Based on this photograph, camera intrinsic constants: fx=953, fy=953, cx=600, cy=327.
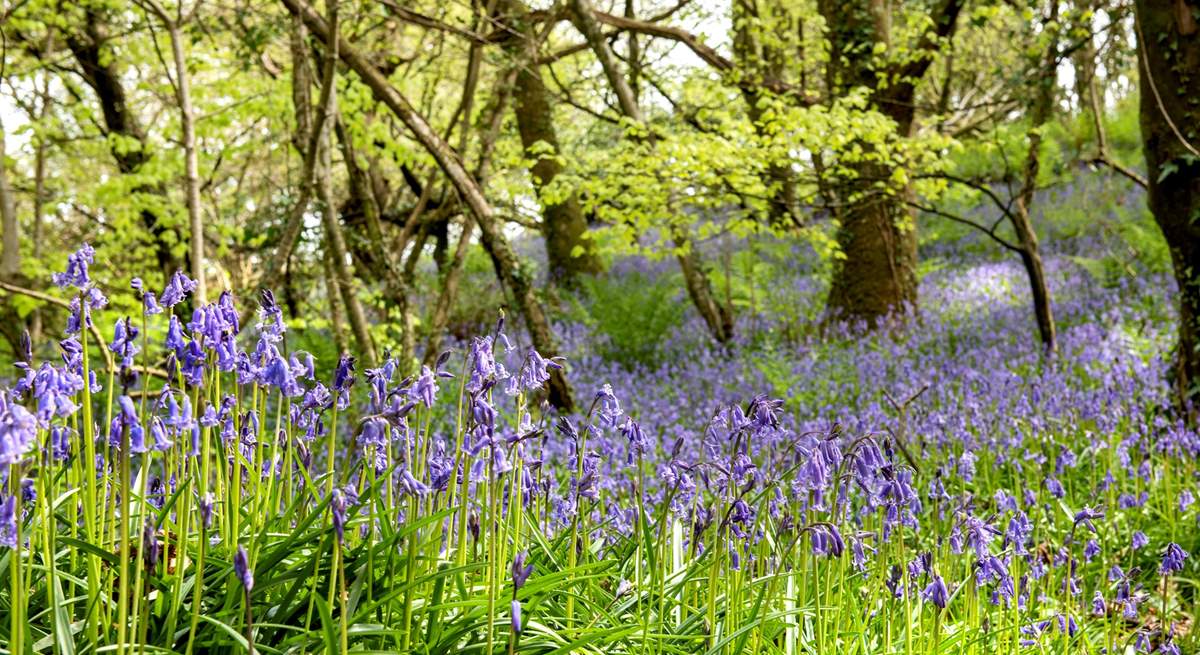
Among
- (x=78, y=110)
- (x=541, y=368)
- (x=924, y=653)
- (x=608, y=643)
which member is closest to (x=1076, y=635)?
(x=924, y=653)

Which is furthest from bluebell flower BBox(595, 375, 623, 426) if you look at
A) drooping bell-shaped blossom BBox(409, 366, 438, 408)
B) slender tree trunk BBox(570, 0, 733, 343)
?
slender tree trunk BBox(570, 0, 733, 343)

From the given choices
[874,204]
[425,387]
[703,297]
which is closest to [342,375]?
[425,387]

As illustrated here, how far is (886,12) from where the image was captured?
9.77 metres

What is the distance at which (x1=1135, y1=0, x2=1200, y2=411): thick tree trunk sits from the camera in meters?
5.33

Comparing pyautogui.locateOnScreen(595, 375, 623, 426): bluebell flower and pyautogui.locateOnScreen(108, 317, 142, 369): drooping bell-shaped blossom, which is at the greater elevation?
pyautogui.locateOnScreen(108, 317, 142, 369): drooping bell-shaped blossom

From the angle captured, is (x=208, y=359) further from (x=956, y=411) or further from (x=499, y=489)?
(x=956, y=411)

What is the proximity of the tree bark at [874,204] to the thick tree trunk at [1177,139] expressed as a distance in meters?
3.55

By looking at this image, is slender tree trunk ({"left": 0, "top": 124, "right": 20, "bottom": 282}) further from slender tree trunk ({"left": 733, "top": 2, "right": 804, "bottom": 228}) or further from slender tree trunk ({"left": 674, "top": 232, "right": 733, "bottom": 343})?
slender tree trunk ({"left": 733, "top": 2, "right": 804, "bottom": 228})

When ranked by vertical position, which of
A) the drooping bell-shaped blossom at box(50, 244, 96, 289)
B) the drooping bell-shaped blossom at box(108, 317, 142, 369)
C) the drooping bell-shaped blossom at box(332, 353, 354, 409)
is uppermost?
the drooping bell-shaped blossom at box(50, 244, 96, 289)

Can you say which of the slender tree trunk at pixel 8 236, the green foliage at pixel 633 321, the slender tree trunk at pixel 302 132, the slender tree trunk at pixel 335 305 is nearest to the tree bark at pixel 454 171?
the slender tree trunk at pixel 302 132

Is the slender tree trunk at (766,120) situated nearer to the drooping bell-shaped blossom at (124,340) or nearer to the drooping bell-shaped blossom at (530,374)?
the drooping bell-shaped blossom at (530,374)

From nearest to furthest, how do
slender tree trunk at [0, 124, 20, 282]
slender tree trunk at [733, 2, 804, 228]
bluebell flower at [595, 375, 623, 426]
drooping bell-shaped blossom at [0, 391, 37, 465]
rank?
drooping bell-shaped blossom at [0, 391, 37, 465] → bluebell flower at [595, 375, 623, 426] → slender tree trunk at [733, 2, 804, 228] → slender tree trunk at [0, 124, 20, 282]

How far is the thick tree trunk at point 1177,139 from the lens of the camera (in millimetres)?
5328

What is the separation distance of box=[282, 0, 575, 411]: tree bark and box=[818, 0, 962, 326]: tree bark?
389 cm
